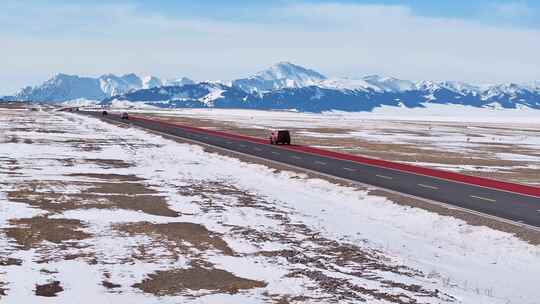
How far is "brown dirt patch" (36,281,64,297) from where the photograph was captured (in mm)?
10753

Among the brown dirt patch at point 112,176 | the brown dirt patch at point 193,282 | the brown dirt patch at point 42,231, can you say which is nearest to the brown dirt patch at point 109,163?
the brown dirt patch at point 112,176

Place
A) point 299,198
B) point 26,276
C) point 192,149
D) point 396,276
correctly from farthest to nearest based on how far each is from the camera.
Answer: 1. point 192,149
2. point 299,198
3. point 396,276
4. point 26,276

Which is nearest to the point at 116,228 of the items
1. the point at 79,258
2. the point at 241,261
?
the point at 79,258

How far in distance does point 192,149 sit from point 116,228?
30818 millimetres

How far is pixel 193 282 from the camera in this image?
11773 mm

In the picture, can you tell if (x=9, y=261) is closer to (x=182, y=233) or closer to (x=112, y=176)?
(x=182, y=233)

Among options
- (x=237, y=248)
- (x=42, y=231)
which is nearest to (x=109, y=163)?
(x=42, y=231)

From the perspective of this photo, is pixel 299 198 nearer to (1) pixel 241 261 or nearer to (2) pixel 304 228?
(2) pixel 304 228

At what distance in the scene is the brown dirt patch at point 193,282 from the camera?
11.3m

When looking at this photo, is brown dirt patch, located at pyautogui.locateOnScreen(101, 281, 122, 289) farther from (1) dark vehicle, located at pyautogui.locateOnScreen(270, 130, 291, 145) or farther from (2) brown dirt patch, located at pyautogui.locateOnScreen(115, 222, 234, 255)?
(1) dark vehicle, located at pyautogui.locateOnScreen(270, 130, 291, 145)

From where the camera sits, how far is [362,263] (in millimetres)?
13914

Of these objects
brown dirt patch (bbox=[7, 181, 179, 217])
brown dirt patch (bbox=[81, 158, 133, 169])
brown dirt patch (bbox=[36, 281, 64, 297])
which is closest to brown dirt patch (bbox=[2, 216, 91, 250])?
brown dirt patch (bbox=[7, 181, 179, 217])

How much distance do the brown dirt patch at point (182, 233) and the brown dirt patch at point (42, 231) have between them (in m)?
1.28

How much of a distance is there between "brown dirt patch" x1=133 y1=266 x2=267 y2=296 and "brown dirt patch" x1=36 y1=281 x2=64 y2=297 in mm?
1410
